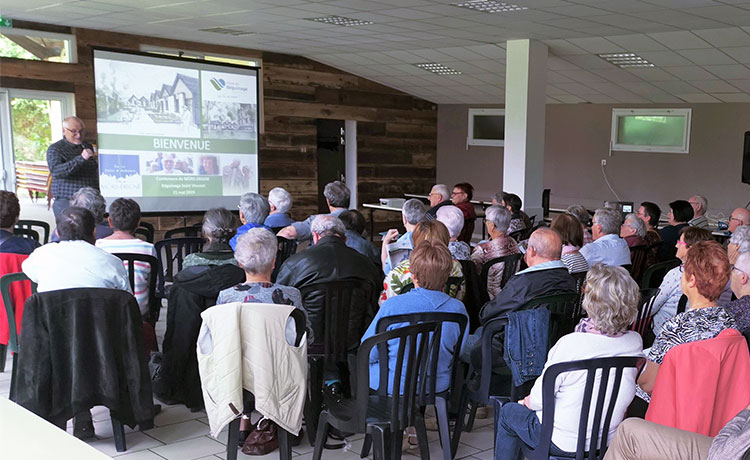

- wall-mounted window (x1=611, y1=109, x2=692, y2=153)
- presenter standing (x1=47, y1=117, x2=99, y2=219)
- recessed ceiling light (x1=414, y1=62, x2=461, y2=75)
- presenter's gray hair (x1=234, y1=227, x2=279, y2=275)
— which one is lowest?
presenter's gray hair (x1=234, y1=227, x2=279, y2=275)

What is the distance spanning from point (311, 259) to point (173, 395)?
1101 mm

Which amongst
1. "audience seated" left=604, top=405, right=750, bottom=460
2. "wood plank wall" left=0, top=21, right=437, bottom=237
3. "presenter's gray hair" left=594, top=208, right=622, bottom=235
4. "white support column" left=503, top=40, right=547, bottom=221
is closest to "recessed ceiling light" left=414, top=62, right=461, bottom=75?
"wood plank wall" left=0, top=21, right=437, bottom=237

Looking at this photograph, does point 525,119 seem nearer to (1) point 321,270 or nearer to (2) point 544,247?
(2) point 544,247

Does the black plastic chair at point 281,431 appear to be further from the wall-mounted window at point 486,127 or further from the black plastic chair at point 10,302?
the wall-mounted window at point 486,127

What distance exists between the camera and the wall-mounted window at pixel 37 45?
329 inches

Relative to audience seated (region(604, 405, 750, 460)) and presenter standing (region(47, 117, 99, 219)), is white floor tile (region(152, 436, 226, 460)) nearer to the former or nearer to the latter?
audience seated (region(604, 405, 750, 460))

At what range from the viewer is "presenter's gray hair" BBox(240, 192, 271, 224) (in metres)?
Result: 4.94

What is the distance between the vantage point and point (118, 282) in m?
3.31

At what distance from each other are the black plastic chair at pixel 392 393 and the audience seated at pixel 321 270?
1.89 feet

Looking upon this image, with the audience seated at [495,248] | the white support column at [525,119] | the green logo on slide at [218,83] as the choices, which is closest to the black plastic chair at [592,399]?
the audience seated at [495,248]

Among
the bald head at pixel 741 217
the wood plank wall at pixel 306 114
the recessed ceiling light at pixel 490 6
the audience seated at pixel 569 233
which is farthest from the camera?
the wood plank wall at pixel 306 114

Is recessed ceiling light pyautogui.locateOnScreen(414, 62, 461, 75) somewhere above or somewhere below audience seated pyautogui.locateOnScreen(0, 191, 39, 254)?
above

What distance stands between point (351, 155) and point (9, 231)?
8391 mm

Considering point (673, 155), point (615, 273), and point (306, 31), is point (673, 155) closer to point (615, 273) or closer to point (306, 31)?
point (306, 31)
